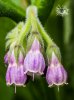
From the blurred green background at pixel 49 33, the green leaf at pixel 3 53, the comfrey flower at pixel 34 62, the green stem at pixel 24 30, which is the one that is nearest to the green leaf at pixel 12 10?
the blurred green background at pixel 49 33

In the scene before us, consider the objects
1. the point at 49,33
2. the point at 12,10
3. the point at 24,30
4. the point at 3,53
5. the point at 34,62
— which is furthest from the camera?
the point at 49,33

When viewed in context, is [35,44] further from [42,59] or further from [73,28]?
[73,28]

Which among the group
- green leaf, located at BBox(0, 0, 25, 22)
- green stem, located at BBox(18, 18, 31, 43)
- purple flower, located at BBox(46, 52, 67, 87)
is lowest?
purple flower, located at BBox(46, 52, 67, 87)

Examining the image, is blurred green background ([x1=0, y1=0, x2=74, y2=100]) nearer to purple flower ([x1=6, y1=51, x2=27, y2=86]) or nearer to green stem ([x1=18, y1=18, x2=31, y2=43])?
green stem ([x1=18, y1=18, x2=31, y2=43])

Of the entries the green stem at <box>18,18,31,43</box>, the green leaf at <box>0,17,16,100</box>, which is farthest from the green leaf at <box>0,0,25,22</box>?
the green stem at <box>18,18,31,43</box>

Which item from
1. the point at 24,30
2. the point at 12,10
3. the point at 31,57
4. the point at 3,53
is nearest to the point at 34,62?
the point at 31,57

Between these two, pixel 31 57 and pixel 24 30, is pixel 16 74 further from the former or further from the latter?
pixel 24 30
